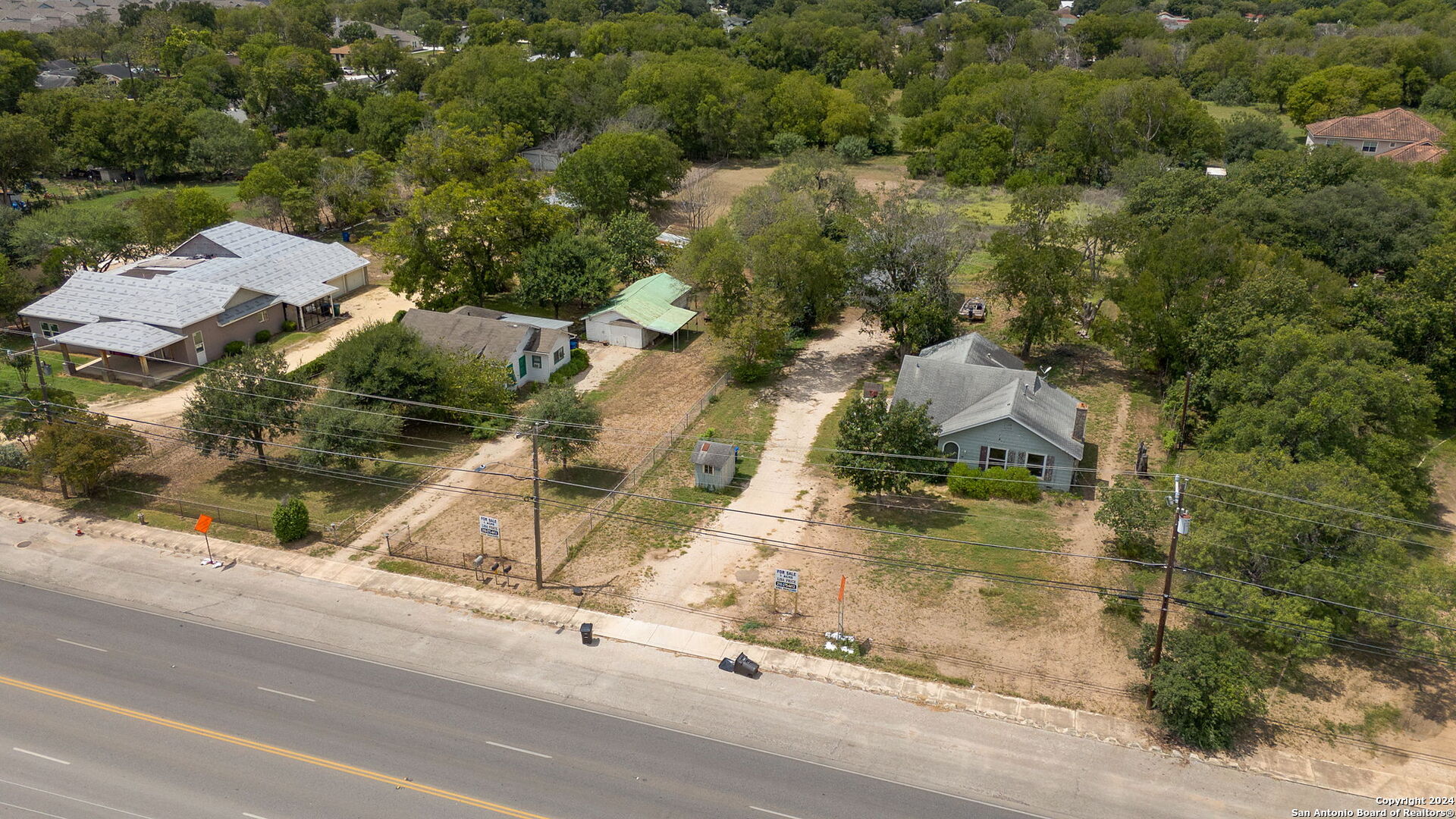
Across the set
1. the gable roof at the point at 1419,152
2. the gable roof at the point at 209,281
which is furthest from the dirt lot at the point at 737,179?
the gable roof at the point at 1419,152

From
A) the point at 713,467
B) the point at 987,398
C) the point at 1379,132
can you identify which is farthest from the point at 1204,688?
the point at 1379,132

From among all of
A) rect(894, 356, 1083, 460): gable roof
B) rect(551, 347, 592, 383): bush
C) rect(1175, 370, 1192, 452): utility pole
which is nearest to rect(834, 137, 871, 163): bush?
rect(551, 347, 592, 383): bush

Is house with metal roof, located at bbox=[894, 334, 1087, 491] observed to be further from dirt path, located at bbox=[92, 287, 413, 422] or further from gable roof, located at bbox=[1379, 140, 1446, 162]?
gable roof, located at bbox=[1379, 140, 1446, 162]

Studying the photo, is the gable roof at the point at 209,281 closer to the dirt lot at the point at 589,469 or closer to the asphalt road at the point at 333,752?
the dirt lot at the point at 589,469

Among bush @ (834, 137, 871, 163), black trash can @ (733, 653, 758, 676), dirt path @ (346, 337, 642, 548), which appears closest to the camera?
black trash can @ (733, 653, 758, 676)

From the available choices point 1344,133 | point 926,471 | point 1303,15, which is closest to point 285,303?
point 926,471

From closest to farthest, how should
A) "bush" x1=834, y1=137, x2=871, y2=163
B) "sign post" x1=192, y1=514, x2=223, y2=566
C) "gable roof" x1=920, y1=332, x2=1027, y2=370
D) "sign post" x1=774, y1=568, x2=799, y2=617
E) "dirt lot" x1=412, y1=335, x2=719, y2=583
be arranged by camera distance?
"sign post" x1=774, y1=568, x2=799, y2=617, "sign post" x1=192, y1=514, x2=223, y2=566, "dirt lot" x1=412, y1=335, x2=719, y2=583, "gable roof" x1=920, y1=332, x2=1027, y2=370, "bush" x1=834, y1=137, x2=871, y2=163
